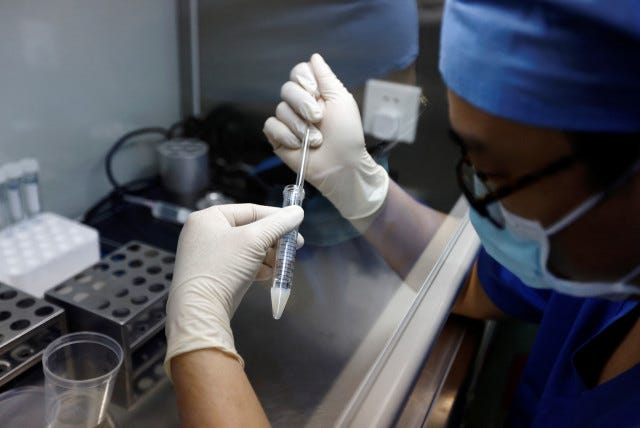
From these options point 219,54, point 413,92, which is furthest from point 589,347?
point 219,54

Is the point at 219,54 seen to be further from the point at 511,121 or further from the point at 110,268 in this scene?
the point at 511,121

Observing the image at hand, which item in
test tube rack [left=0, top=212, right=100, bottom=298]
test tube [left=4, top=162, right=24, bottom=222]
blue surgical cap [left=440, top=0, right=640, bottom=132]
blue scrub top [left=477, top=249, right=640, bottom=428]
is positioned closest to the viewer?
blue surgical cap [left=440, top=0, right=640, bottom=132]

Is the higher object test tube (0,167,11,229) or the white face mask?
the white face mask

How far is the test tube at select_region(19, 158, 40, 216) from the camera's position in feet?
3.64

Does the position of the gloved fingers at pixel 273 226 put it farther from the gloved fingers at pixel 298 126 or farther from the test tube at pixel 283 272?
the gloved fingers at pixel 298 126

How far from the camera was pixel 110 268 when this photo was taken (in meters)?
0.86

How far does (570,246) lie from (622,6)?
0.92ft

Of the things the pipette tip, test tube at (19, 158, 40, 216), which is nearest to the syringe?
the pipette tip

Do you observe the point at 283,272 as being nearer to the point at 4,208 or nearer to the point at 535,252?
the point at 535,252

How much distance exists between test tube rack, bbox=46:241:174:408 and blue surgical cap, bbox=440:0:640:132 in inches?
21.5

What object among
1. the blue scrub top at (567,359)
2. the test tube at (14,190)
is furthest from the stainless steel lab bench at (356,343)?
the test tube at (14,190)

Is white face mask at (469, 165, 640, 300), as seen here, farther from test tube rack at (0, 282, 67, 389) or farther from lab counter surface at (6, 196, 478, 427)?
test tube rack at (0, 282, 67, 389)

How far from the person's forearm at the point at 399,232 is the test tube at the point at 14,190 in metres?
0.72

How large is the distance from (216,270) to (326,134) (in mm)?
316
